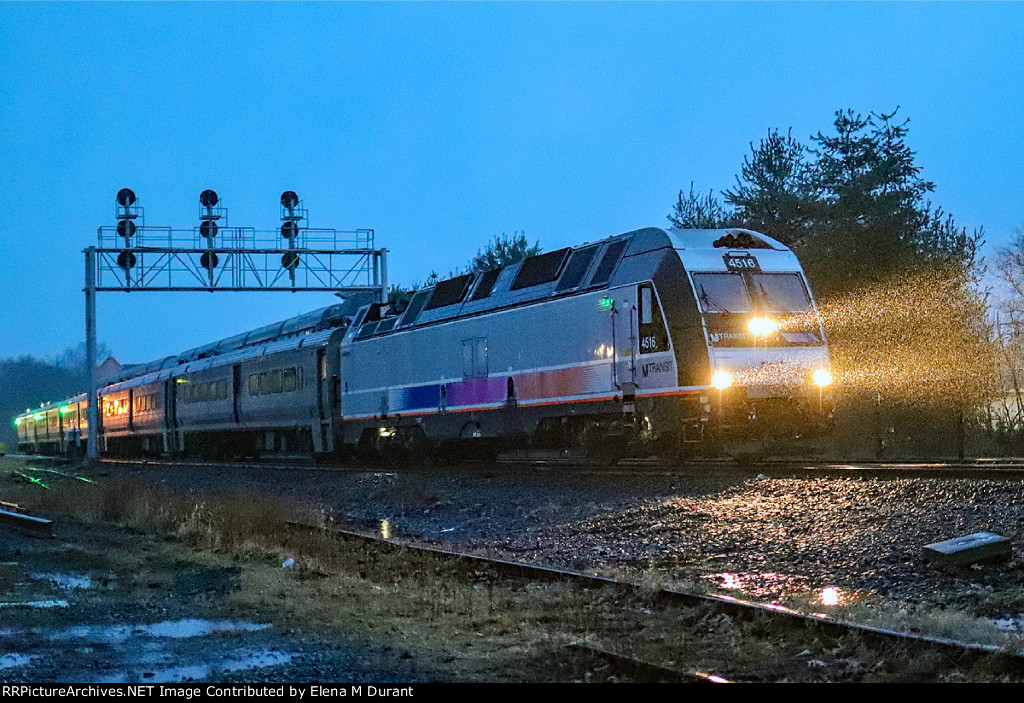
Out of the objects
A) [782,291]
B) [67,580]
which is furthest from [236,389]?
[67,580]

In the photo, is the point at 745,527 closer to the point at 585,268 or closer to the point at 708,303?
the point at 708,303

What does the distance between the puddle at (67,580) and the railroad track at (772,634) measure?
13.7ft

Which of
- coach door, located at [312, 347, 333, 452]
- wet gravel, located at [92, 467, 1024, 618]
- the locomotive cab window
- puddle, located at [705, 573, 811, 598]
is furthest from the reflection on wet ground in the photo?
coach door, located at [312, 347, 333, 452]

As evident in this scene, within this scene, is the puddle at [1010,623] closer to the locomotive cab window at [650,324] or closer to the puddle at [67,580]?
the puddle at [67,580]

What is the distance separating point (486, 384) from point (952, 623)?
45.0 ft

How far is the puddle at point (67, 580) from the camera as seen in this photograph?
9594 mm

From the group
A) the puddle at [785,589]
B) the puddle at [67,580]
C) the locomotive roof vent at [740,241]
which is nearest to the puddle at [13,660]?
the puddle at [67,580]

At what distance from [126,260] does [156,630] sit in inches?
1402

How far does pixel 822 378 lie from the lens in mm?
15516

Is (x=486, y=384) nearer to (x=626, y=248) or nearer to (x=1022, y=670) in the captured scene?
(x=626, y=248)

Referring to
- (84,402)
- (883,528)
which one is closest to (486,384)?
(883,528)

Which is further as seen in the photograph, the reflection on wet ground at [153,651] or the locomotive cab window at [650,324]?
the locomotive cab window at [650,324]

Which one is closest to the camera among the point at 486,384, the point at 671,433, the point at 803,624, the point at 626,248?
the point at 803,624
